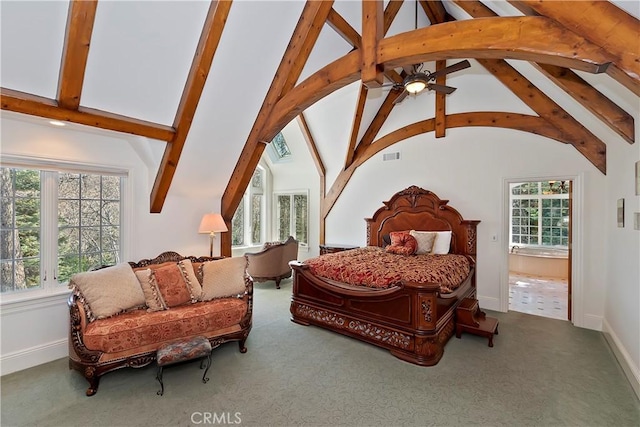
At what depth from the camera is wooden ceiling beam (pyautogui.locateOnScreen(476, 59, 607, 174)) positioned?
13.1 ft

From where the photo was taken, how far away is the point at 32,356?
9.82 ft

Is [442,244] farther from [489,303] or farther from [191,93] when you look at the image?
[191,93]

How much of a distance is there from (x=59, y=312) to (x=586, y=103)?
606 centimetres

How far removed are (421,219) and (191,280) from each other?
401cm

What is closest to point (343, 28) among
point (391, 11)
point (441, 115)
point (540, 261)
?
point (391, 11)

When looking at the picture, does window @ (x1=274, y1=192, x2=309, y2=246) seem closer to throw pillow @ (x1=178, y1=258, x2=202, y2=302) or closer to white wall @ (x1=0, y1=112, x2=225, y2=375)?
white wall @ (x1=0, y1=112, x2=225, y2=375)

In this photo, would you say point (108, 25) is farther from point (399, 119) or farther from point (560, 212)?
point (560, 212)

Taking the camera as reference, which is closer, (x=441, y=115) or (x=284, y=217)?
(x=441, y=115)

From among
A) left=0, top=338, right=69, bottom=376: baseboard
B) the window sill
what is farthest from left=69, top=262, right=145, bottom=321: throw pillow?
left=0, top=338, right=69, bottom=376: baseboard

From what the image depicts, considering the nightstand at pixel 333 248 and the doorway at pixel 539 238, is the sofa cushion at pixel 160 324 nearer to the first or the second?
the nightstand at pixel 333 248

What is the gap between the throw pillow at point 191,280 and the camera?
3377mm

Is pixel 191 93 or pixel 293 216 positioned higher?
pixel 191 93

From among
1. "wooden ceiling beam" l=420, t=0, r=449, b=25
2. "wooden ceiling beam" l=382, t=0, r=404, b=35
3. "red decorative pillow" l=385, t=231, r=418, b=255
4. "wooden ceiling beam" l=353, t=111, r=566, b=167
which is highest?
"wooden ceiling beam" l=420, t=0, r=449, b=25

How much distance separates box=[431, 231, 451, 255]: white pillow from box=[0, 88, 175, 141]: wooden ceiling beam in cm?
429
